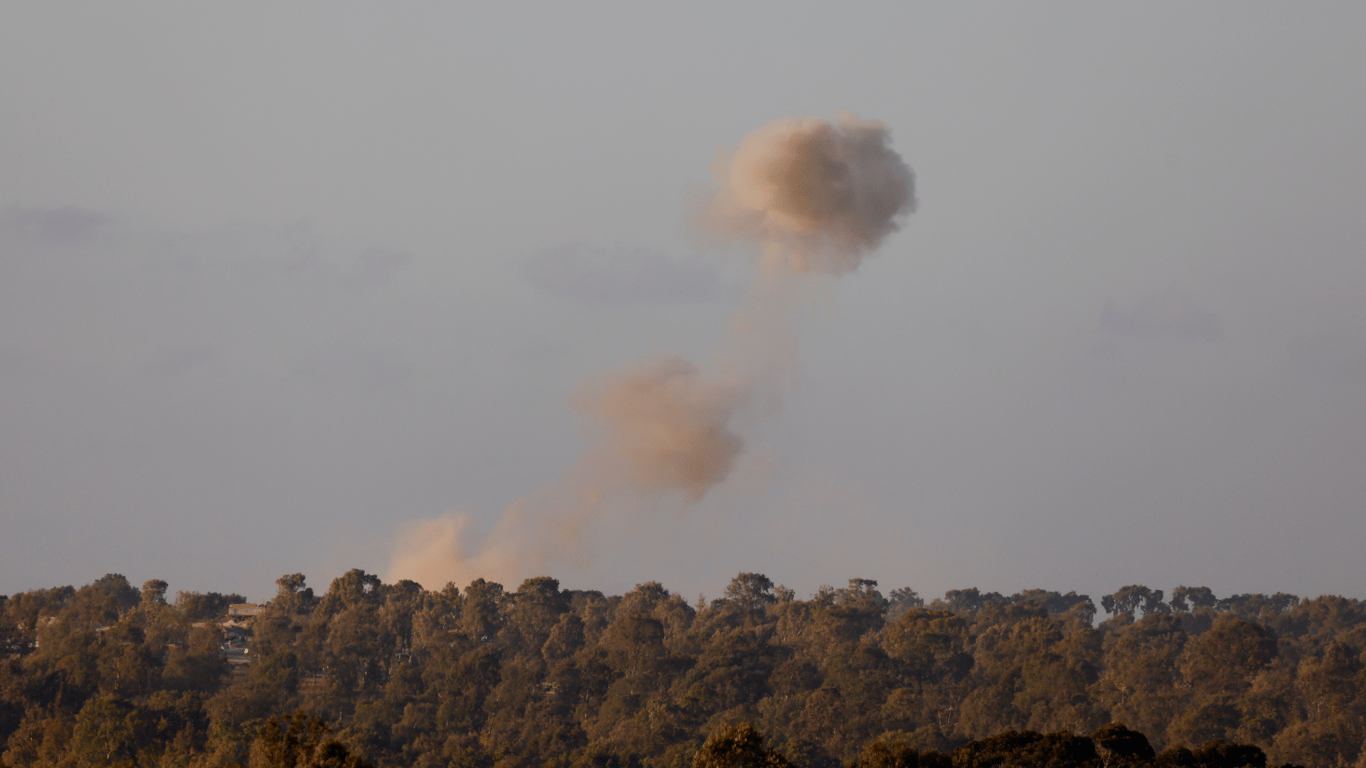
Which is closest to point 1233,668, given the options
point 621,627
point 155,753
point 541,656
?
point 621,627

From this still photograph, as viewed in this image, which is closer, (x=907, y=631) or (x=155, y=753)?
(x=155, y=753)

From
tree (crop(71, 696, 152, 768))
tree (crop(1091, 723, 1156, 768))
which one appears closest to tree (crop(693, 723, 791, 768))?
tree (crop(1091, 723, 1156, 768))

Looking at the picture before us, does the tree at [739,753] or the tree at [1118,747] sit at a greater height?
the tree at [1118,747]

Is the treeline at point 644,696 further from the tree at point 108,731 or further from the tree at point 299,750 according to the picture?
the tree at point 299,750

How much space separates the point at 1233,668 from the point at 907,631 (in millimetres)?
35885

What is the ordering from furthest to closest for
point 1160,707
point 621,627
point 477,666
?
point 621,627, point 477,666, point 1160,707

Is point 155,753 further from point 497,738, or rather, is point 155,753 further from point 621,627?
point 621,627

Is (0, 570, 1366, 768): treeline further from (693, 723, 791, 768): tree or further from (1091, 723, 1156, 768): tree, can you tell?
(693, 723, 791, 768): tree

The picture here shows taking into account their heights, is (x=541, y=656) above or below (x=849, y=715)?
above

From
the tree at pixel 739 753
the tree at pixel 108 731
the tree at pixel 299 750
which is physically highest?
the tree at pixel 108 731

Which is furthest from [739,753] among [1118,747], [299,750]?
[1118,747]

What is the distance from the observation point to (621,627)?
167500 millimetres

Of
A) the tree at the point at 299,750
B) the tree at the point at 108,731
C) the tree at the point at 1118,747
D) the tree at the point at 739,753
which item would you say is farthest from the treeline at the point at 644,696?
the tree at the point at 739,753

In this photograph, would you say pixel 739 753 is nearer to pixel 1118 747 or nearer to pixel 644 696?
pixel 1118 747
